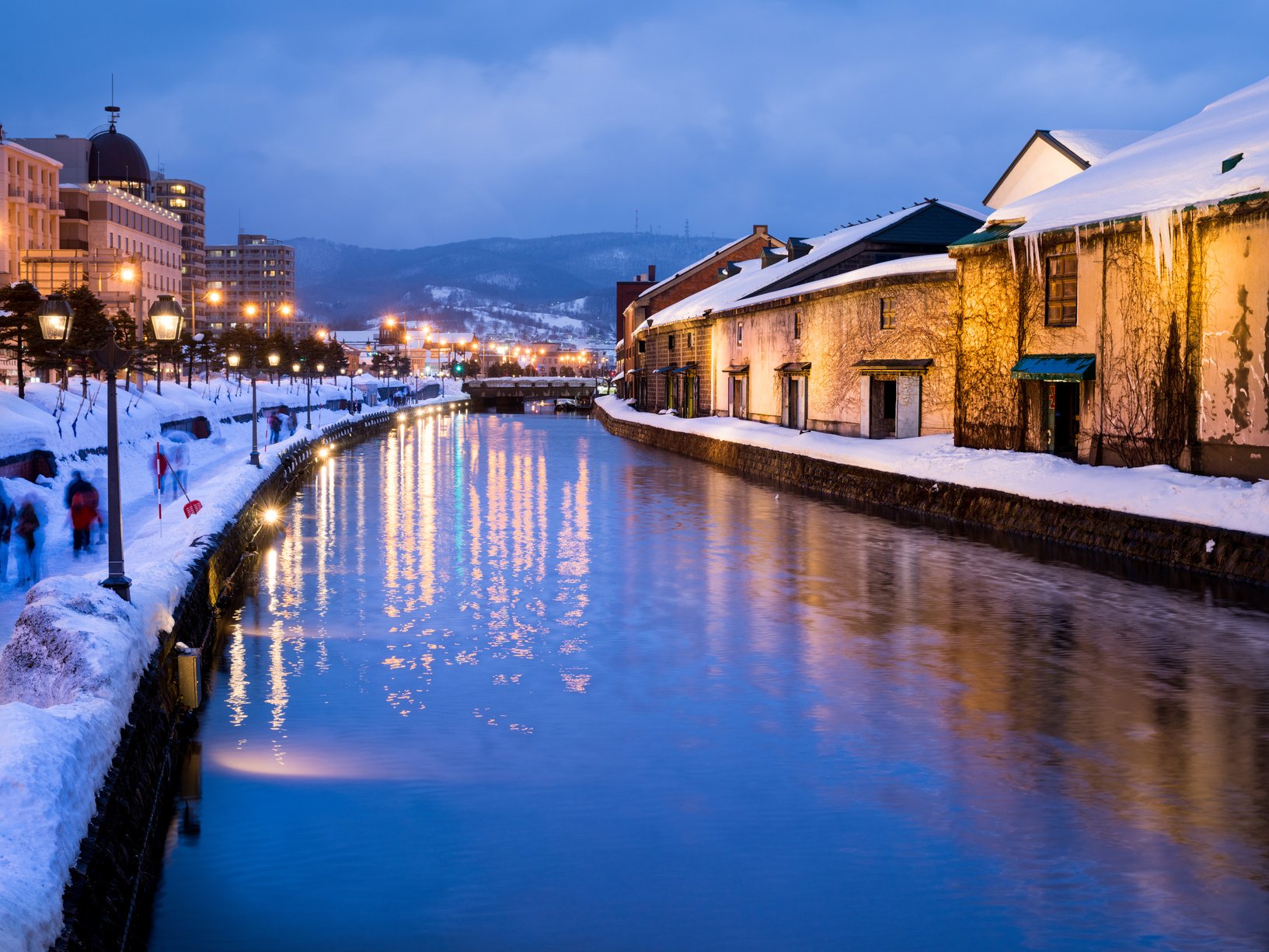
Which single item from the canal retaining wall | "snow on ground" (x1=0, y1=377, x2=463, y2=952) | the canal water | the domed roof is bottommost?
the canal water

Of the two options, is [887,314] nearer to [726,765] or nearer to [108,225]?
[726,765]

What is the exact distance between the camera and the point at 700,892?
8125 mm

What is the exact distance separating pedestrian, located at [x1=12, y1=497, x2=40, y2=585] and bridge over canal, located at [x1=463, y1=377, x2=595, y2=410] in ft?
387

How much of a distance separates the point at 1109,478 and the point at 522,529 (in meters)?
12.5

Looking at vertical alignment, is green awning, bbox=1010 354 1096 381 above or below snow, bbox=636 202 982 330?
below

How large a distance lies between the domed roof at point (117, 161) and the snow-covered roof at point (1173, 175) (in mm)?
132433

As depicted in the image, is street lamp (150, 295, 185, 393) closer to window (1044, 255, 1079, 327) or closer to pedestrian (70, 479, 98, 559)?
pedestrian (70, 479, 98, 559)

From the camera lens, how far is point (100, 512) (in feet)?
88.2

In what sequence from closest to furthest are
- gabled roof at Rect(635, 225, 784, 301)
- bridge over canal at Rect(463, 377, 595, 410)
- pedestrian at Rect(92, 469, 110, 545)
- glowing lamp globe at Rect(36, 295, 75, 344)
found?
1. glowing lamp globe at Rect(36, 295, 75, 344)
2. pedestrian at Rect(92, 469, 110, 545)
3. gabled roof at Rect(635, 225, 784, 301)
4. bridge over canal at Rect(463, 377, 595, 410)

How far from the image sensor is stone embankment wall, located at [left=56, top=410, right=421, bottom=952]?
6.70 m

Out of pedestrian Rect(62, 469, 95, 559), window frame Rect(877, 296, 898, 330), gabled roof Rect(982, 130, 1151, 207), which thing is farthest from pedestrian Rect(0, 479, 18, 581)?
gabled roof Rect(982, 130, 1151, 207)

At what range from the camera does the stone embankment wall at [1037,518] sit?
2064 centimetres

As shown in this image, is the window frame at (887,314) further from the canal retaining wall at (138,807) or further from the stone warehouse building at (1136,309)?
the canal retaining wall at (138,807)

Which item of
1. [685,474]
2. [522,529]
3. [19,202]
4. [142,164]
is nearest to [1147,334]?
[522,529]
